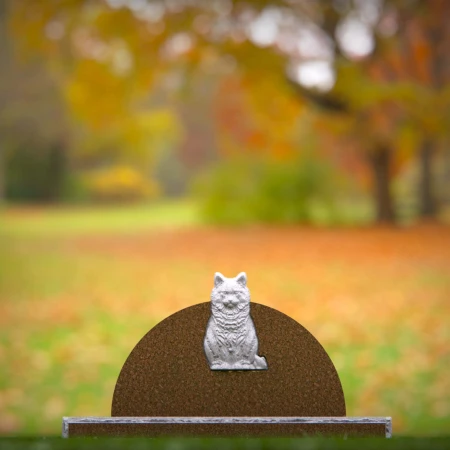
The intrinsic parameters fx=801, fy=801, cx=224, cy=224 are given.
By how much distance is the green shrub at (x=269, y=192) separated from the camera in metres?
18.9

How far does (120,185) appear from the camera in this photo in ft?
70.3

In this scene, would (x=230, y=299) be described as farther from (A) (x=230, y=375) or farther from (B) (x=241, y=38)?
(B) (x=241, y=38)

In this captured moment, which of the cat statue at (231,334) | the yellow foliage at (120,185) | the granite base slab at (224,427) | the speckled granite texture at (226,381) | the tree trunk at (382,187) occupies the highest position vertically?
the yellow foliage at (120,185)

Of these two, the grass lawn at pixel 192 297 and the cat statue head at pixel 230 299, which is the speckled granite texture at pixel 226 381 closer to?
the cat statue head at pixel 230 299

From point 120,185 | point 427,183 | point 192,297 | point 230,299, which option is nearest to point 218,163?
point 120,185

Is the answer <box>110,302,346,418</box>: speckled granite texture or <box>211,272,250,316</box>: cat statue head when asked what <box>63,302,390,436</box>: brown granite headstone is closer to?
<box>110,302,346,418</box>: speckled granite texture

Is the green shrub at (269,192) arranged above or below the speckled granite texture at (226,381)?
above

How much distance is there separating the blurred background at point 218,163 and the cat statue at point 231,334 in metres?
6.35

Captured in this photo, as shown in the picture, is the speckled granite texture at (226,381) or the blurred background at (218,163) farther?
the blurred background at (218,163)

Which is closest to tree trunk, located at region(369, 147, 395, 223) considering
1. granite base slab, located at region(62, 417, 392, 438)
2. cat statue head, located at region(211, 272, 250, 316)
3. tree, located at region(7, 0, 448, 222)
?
tree, located at region(7, 0, 448, 222)

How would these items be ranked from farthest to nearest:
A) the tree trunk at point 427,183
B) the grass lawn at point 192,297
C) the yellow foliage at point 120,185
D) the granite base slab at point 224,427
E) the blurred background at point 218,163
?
the yellow foliage at point 120,185 → the tree trunk at point 427,183 → the blurred background at point 218,163 → the grass lawn at point 192,297 → the granite base slab at point 224,427

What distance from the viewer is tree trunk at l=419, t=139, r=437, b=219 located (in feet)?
66.3

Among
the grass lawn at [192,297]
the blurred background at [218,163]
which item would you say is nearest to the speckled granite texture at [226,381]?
the grass lawn at [192,297]

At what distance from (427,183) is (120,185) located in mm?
8025
